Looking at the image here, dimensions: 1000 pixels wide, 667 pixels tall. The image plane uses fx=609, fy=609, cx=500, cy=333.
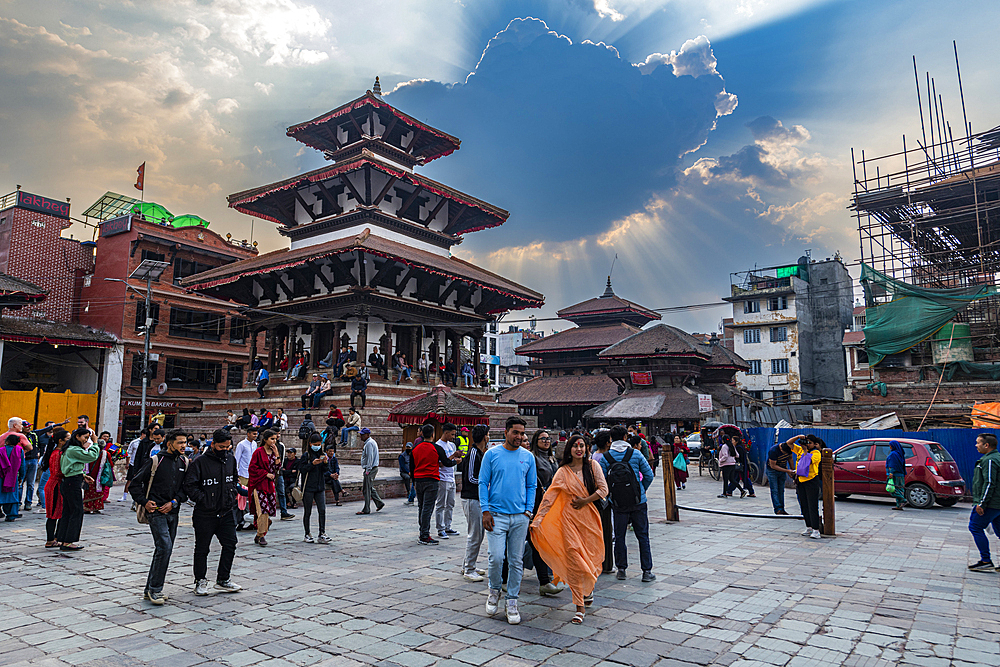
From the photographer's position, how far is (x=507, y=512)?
234 inches

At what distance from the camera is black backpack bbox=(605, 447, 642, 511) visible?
746 cm

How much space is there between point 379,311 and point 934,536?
20021 millimetres

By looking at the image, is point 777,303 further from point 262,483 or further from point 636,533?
point 262,483

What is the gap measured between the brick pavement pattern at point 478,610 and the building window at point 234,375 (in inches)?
1205

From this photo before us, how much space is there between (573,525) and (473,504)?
2.20m

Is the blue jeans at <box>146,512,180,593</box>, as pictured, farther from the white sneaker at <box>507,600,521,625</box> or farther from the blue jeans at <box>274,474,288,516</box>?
the blue jeans at <box>274,474,288,516</box>

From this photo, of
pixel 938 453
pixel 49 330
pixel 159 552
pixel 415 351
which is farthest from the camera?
pixel 49 330

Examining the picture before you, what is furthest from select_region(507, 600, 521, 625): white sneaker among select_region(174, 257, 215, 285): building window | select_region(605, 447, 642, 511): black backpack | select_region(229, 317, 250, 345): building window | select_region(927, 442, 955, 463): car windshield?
select_region(229, 317, 250, 345): building window

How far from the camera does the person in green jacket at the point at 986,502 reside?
768cm

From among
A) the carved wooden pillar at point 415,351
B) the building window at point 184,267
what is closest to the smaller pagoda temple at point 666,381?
the carved wooden pillar at point 415,351

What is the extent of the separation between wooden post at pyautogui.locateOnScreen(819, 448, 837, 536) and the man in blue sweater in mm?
6615

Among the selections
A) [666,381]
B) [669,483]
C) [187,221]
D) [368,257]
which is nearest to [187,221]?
[187,221]

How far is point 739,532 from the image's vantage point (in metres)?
10.9

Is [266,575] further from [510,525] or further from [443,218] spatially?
[443,218]
